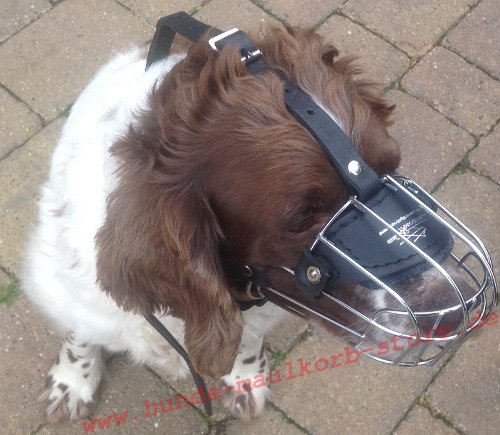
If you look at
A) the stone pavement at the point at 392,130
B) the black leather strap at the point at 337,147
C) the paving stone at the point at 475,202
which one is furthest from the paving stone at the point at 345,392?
the black leather strap at the point at 337,147

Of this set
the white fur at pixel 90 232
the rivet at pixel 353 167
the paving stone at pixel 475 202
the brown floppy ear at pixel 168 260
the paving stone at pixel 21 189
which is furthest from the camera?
the paving stone at pixel 475 202

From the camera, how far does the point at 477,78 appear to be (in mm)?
3625

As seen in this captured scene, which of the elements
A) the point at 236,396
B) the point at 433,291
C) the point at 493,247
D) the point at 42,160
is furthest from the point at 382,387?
the point at 42,160

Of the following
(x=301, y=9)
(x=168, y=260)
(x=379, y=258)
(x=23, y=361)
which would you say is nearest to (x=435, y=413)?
(x=379, y=258)

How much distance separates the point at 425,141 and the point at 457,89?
390 millimetres

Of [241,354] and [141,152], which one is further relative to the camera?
[241,354]

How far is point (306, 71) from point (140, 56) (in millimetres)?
842

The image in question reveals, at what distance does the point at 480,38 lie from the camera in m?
3.74

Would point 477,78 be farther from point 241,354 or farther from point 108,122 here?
point 108,122

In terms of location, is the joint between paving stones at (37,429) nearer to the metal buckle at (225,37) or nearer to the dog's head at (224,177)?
the dog's head at (224,177)

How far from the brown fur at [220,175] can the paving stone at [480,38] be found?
82.8 inches

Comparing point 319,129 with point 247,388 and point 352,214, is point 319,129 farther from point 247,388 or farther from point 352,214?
point 247,388

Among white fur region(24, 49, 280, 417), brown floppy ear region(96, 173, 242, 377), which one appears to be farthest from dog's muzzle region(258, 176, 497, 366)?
white fur region(24, 49, 280, 417)

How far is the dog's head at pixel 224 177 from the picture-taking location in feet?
5.39
